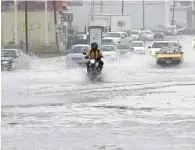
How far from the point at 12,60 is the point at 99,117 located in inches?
787

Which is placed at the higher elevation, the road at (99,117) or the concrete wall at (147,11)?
the concrete wall at (147,11)

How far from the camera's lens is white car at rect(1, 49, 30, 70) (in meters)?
31.7

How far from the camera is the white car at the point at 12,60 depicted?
31719 millimetres

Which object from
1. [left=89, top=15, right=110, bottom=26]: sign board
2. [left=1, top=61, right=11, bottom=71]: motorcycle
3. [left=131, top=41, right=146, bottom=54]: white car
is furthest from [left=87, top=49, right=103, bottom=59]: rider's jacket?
[left=89, top=15, right=110, bottom=26]: sign board

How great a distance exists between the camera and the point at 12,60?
106ft

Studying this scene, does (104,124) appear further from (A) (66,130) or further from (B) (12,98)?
(B) (12,98)

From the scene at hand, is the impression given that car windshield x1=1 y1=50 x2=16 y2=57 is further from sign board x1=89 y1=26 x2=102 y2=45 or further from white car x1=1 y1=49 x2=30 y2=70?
sign board x1=89 y1=26 x2=102 y2=45

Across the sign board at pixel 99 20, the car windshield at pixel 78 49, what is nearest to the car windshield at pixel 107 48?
the car windshield at pixel 78 49

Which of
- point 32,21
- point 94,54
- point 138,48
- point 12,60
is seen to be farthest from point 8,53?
point 32,21

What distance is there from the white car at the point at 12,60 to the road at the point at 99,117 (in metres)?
10.0

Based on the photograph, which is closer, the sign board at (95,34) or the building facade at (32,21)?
the sign board at (95,34)

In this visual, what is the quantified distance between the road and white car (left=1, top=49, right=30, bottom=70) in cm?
1001

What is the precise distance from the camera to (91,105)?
50.0ft

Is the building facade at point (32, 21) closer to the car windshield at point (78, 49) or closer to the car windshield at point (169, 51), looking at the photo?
the car windshield at point (78, 49)
